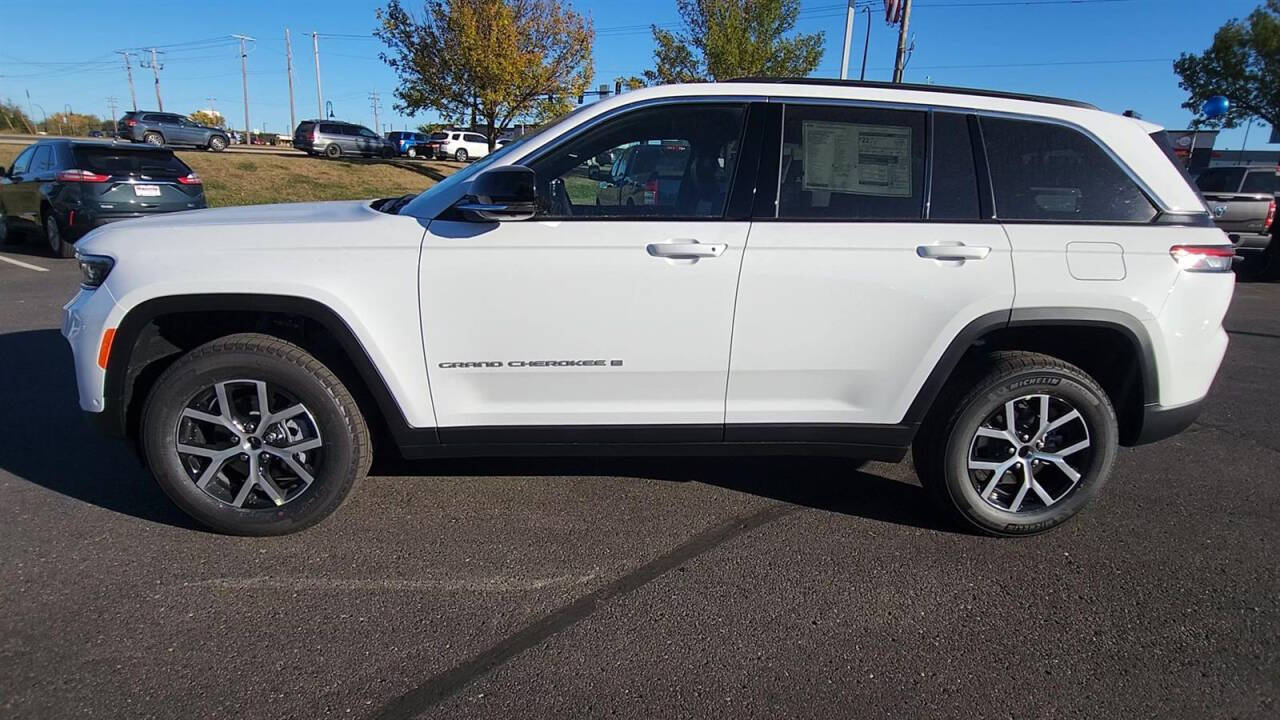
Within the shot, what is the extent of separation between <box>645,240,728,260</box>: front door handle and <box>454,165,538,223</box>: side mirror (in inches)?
19.6

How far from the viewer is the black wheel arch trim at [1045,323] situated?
3.02 m

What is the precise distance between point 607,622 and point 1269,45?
4483 centimetres

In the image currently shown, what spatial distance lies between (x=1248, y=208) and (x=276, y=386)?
13.6 metres

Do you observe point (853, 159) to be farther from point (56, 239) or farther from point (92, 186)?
point (56, 239)

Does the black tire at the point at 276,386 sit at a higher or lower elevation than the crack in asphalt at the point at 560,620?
higher

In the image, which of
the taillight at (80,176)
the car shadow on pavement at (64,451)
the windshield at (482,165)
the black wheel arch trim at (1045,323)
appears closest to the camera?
the black wheel arch trim at (1045,323)

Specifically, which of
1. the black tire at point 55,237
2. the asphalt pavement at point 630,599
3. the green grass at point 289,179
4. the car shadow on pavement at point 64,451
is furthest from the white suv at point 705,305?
the green grass at point 289,179

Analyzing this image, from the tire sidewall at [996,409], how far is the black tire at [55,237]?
1177cm

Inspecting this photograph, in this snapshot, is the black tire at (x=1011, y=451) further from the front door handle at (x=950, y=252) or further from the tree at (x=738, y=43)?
the tree at (x=738, y=43)

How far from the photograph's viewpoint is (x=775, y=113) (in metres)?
3.10

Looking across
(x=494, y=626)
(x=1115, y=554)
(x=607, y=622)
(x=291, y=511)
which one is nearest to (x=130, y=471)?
(x=291, y=511)

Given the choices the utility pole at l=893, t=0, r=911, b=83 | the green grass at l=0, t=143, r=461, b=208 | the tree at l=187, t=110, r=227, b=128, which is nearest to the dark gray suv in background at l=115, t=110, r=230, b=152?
the green grass at l=0, t=143, r=461, b=208

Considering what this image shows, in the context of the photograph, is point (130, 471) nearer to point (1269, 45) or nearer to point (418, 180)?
point (418, 180)

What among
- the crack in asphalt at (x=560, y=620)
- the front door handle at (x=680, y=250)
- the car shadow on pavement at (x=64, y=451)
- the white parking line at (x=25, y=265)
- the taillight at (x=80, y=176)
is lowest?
the crack in asphalt at (x=560, y=620)
